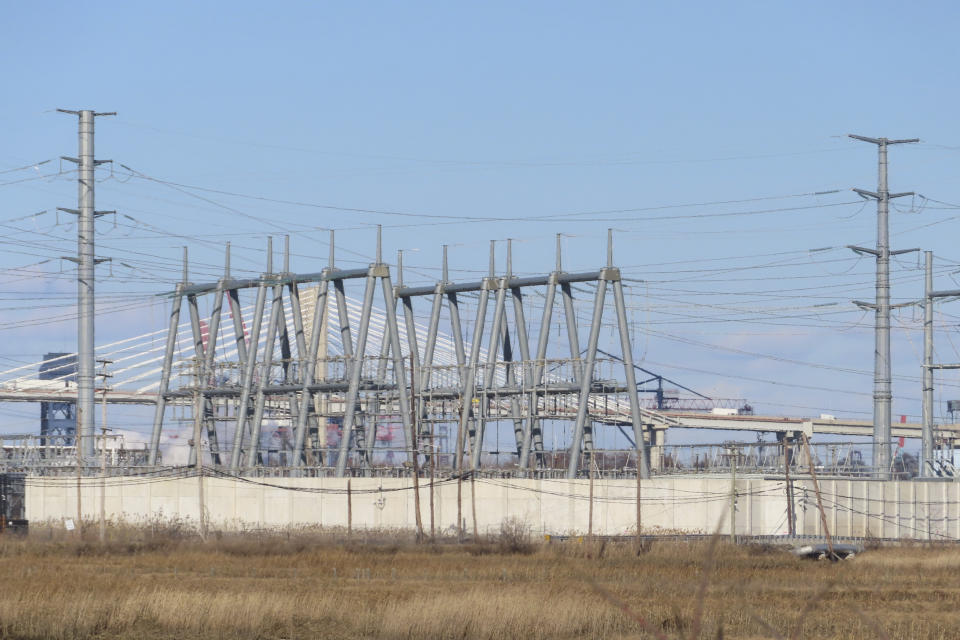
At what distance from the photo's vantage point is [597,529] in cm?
4959

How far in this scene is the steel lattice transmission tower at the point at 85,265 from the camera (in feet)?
175

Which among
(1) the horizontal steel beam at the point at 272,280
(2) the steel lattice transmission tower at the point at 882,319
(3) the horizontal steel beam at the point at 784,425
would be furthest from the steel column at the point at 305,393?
(3) the horizontal steel beam at the point at 784,425

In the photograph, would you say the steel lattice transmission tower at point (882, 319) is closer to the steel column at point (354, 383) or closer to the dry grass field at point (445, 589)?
the dry grass field at point (445, 589)

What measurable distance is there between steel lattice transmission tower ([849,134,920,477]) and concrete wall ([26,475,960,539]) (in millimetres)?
1922

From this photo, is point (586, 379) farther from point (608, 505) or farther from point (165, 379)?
point (165, 379)

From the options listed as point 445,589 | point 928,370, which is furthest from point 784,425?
point 445,589

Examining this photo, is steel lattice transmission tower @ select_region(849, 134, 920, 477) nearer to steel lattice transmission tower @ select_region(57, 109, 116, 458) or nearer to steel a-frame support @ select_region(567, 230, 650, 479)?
steel a-frame support @ select_region(567, 230, 650, 479)

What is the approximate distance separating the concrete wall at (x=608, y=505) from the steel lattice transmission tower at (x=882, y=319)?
192 cm

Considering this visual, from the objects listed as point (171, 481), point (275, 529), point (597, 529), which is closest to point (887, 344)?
point (597, 529)

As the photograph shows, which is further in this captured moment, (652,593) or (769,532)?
(769,532)

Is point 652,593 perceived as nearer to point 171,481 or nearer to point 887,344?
point 887,344

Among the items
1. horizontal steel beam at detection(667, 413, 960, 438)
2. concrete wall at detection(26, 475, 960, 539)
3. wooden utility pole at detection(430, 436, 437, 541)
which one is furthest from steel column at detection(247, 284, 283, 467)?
horizontal steel beam at detection(667, 413, 960, 438)

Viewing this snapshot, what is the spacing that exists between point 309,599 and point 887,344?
31222 millimetres

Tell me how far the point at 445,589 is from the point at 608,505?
77.7 ft
